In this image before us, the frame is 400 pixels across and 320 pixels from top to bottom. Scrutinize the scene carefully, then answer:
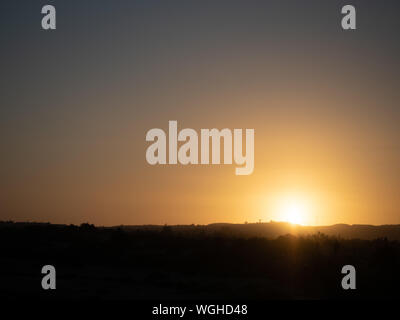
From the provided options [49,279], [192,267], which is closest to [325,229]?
[192,267]

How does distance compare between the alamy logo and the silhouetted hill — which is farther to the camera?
the silhouetted hill

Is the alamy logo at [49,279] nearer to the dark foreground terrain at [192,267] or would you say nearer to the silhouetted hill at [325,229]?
the dark foreground terrain at [192,267]

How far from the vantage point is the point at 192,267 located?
108 feet

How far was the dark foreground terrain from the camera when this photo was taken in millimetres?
26625

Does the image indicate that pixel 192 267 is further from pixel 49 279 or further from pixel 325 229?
pixel 325 229

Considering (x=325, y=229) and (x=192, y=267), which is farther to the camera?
(x=325, y=229)

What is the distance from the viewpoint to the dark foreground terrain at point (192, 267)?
Answer: 26625 mm

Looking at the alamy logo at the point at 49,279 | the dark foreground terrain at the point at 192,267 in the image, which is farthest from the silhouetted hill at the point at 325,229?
the alamy logo at the point at 49,279

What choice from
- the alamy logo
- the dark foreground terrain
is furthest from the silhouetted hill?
the alamy logo

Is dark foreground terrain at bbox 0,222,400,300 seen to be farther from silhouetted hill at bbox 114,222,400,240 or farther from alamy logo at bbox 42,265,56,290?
silhouetted hill at bbox 114,222,400,240

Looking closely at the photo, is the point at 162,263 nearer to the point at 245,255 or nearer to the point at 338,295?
the point at 245,255
